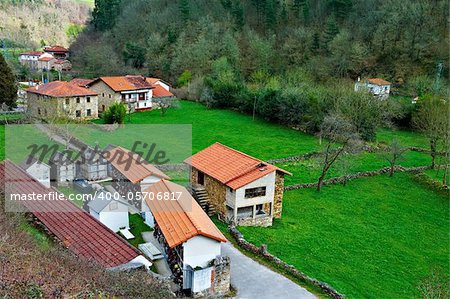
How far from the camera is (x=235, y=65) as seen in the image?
219 feet

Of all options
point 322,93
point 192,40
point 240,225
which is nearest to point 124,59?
point 192,40

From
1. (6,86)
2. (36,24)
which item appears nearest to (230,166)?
(6,86)

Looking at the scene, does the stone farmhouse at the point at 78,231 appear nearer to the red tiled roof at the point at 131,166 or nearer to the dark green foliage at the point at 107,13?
the red tiled roof at the point at 131,166

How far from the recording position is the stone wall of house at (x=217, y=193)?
842 inches

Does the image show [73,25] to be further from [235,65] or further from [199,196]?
[199,196]

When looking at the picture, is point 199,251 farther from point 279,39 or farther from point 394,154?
point 279,39

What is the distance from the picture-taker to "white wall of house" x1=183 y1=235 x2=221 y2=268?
14164mm

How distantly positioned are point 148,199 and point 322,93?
28732 millimetres

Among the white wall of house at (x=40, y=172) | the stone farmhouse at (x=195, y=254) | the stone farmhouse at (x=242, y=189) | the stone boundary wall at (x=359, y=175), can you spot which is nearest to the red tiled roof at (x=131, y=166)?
the stone farmhouse at (x=242, y=189)

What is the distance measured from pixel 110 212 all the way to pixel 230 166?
6847mm

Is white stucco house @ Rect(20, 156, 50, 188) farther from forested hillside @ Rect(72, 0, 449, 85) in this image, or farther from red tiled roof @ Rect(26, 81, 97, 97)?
forested hillside @ Rect(72, 0, 449, 85)

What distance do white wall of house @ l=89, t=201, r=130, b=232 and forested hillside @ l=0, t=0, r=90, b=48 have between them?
93772 mm

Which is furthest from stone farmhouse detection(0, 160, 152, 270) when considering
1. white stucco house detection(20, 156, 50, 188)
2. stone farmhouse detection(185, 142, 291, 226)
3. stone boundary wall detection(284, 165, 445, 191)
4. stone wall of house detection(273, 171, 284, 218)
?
stone boundary wall detection(284, 165, 445, 191)

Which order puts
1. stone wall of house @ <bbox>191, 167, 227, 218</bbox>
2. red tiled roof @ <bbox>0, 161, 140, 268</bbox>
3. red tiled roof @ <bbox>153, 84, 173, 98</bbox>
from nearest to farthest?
red tiled roof @ <bbox>0, 161, 140, 268</bbox>
stone wall of house @ <bbox>191, 167, 227, 218</bbox>
red tiled roof @ <bbox>153, 84, 173, 98</bbox>
